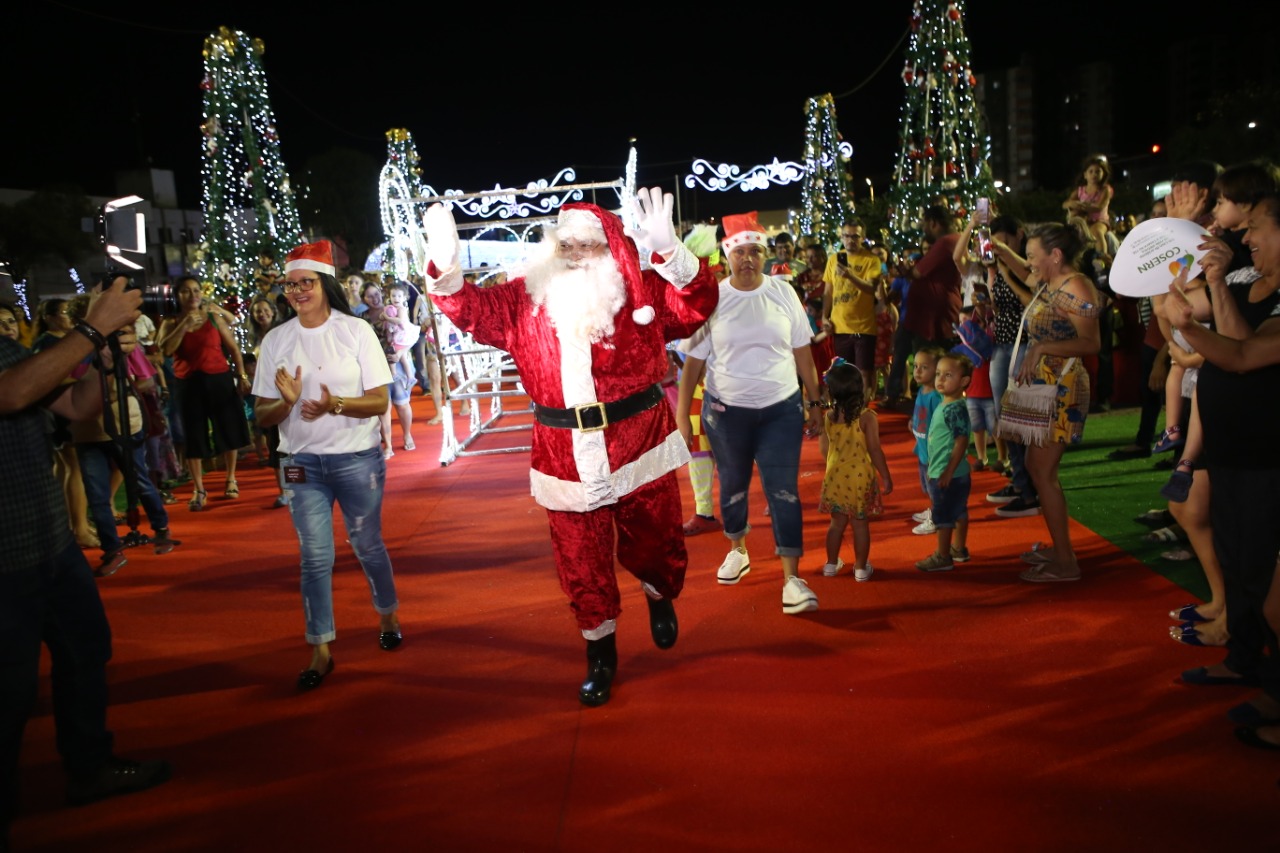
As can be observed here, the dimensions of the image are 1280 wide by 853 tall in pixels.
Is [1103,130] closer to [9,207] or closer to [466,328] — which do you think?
[9,207]

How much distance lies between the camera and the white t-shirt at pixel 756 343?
421 cm

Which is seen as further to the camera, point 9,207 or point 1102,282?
point 9,207

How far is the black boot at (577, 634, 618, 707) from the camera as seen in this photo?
138 inches

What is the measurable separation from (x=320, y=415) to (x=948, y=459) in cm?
309

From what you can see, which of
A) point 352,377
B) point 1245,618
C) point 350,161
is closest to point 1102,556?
point 1245,618

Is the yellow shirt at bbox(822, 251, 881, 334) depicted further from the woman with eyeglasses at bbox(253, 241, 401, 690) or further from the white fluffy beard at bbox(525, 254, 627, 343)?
the woman with eyeglasses at bbox(253, 241, 401, 690)

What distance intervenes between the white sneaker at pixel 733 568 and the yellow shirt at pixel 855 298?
4748 millimetres

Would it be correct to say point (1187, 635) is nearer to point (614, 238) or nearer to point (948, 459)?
point (948, 459)

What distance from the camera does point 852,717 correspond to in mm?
3252

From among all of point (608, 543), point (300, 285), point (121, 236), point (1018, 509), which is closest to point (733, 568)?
point (608, 543)

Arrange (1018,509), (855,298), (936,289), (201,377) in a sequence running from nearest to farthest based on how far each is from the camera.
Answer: (1018,509), (201,377), (936,289), (855,298)

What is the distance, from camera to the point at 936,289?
8.00 m

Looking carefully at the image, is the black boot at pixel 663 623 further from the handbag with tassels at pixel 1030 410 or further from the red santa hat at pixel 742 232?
the handbag with tassels at pixel 1030 410

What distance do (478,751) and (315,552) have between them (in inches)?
47.6
